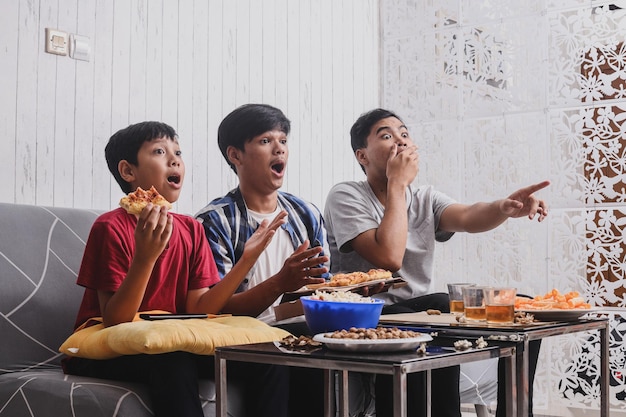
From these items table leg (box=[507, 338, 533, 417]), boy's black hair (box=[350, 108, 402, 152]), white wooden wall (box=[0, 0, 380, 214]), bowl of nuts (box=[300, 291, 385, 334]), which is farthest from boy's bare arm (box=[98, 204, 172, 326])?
boy's black hair (box=[350, 108, 402, 152])

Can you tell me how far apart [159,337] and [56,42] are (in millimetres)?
1251

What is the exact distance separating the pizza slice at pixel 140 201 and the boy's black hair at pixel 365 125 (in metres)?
1.17

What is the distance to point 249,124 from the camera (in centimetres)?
257

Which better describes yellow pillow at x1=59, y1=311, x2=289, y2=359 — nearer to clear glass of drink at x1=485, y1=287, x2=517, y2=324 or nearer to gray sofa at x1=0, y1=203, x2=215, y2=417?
gray sofa at x1=0, y1=203, x2=215, y2=417

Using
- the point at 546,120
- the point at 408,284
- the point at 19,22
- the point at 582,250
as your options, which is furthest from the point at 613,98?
the point at 19,22

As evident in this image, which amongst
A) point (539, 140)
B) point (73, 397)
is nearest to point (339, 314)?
point (73, 397)

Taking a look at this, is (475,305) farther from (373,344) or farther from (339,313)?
(373,344)

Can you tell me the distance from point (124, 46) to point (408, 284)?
4.20 ft

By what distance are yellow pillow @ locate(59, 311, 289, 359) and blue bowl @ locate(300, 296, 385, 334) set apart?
250mm

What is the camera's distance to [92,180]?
2.61 meters

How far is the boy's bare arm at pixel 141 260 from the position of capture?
6.06 feet

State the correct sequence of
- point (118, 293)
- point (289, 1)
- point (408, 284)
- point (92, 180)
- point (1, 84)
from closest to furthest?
point (118, 293)
point (1, 84)
point (92, 180)
point (408, 284)
point (289, 1)

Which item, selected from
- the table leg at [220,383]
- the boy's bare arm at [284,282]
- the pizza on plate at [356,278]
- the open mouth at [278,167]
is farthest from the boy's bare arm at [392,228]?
the table leg at [220,383]

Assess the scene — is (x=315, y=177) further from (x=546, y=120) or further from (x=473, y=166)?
(x=546, y=120)
